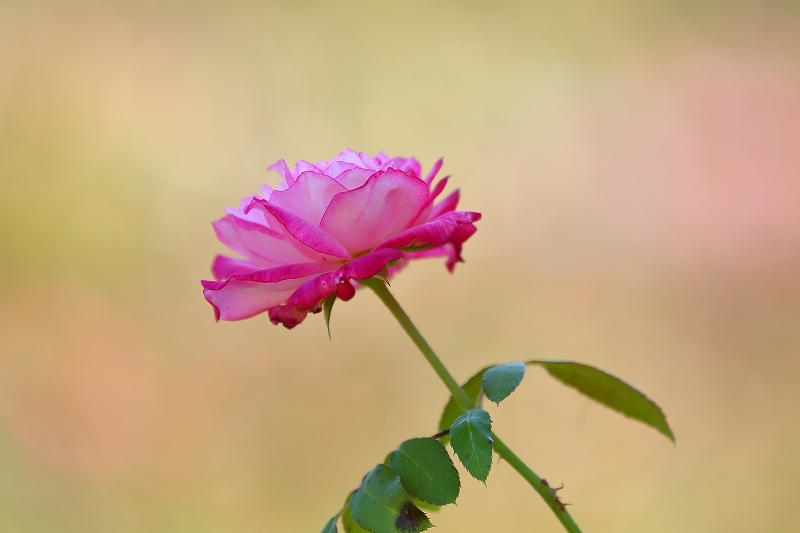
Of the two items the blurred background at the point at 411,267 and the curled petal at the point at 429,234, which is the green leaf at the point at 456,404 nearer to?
the curled petal at the point at 429,234

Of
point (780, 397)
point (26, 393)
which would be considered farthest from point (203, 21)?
point (780, 397)

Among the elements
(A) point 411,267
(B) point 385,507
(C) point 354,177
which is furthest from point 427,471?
(A) point 411,267

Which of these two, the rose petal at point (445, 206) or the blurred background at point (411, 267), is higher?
the blurred background at point (411, 267)

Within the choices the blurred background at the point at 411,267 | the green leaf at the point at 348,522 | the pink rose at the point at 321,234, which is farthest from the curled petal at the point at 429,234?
the blurred background at the point at 411,267

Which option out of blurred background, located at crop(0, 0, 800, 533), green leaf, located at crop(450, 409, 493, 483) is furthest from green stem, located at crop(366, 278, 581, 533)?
blurred background, located at crop(0, 0, 800, 533)

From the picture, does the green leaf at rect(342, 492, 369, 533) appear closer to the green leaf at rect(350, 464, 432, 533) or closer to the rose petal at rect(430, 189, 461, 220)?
the green leaf at rect(350, 464, 432, 533)

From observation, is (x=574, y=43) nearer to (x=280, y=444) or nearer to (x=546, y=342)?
(x=546, y=342)
